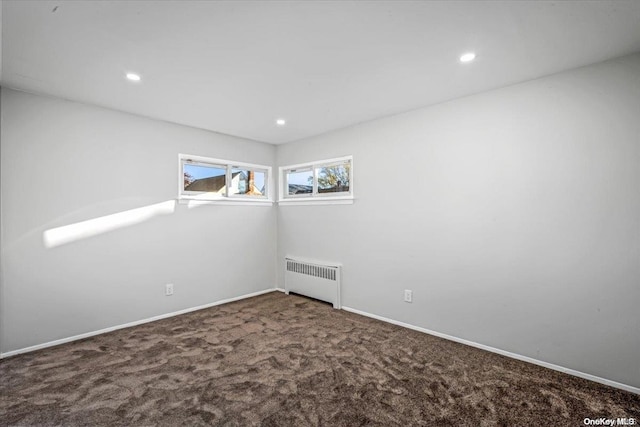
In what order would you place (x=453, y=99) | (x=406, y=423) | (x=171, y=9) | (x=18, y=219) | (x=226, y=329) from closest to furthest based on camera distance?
(x=171, y=9)
(x=406, y=423)
(x=18, y=219)
(x=453, y=99)
(x=226, y=329)

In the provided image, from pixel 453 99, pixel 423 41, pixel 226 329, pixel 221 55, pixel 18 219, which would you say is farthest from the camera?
pixel 226 329

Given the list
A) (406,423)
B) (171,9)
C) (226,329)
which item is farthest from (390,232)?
(171,9)

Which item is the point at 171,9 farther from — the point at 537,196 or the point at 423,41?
the point at 537,196

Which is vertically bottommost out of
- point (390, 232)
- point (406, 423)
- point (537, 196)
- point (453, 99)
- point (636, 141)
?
point (406, 423)

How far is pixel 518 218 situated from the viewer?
2.41 metres

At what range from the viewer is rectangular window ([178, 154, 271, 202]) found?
365 centimetres

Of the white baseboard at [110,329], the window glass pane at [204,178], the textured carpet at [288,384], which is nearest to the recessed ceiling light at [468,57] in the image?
A: the textured carpet at [288,384]

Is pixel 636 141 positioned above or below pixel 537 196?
above

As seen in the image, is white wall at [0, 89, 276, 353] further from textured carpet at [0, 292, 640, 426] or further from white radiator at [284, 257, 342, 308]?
white radiator at [284, 257, 342, 308]

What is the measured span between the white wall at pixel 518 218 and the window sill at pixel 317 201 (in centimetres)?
22

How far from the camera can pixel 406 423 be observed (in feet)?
5.46

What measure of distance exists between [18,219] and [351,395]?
10.3 ft

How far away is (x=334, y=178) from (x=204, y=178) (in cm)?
178

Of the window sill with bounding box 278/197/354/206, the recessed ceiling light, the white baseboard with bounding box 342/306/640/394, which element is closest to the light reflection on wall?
the window sill with bounding box 278/197/354/206
